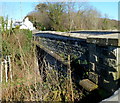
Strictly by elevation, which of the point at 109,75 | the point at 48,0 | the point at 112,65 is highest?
the point at 48,0

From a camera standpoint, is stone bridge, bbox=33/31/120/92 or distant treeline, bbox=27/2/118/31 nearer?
stone bridge, bbox=33/31/120/92

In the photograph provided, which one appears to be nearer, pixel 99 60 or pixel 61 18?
pixel 99 60

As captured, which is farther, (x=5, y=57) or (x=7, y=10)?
(x=5, y=57)

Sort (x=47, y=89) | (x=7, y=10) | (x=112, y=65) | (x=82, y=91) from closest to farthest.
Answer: (x=112, y=65), (x=82, y=91), (x=47, y=89), (x=7, y=10)

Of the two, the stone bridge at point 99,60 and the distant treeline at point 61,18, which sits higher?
the distant treeline at point 61,18

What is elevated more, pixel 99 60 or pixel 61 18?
pixel 61 18

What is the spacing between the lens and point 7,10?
139 inches

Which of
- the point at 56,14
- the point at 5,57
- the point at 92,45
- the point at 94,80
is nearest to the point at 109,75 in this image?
the point at 94,80

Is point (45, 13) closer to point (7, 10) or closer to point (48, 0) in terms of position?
point (48, 0)

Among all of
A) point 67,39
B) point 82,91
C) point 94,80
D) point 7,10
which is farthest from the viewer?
point 67,39

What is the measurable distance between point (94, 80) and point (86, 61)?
45cm

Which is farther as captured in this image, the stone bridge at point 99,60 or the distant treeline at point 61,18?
the distant treeline at point 61,18

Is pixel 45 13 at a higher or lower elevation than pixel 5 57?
higher

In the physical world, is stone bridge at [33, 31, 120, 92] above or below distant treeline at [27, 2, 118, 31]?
below
